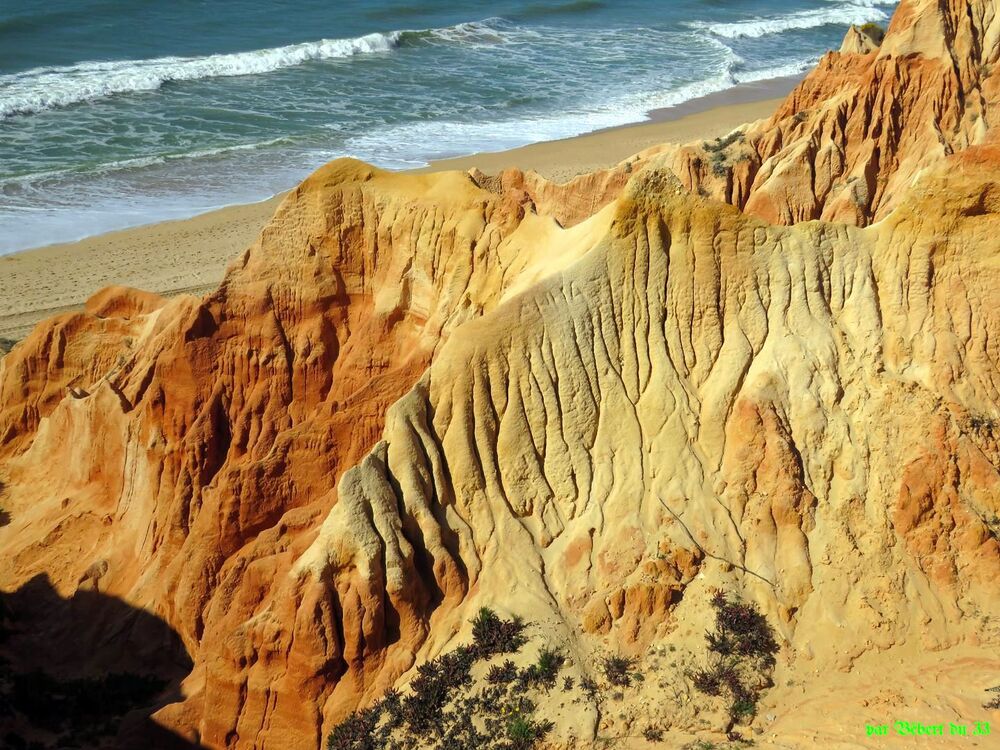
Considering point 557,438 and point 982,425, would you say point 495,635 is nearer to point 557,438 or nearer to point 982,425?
point 557,438

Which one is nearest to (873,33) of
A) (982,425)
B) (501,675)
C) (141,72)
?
(982,425)

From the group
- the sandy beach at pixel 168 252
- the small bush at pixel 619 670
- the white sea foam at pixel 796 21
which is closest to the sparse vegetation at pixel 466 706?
the small bush at pixel 619 670

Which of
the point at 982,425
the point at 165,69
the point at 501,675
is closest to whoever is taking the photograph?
the point at 501,675

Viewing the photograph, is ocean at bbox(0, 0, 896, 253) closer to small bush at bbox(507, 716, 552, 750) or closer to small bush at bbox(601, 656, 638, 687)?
small bush at bbox(507, 716, 552, 750)

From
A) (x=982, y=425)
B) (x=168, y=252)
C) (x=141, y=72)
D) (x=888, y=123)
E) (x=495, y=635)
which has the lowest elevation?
(x=495, y=635)

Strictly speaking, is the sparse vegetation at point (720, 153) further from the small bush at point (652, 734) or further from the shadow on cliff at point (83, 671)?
the shadow on cliff at point (83, 671)

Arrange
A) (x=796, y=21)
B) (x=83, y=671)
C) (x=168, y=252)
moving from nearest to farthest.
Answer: (x=83, y=671)
(x=168, y=252)
(x=796, y=21)

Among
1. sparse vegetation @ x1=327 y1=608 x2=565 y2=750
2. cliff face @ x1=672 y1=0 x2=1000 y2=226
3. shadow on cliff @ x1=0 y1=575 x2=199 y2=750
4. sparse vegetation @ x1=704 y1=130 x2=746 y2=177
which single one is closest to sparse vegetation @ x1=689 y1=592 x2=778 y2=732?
sparse vegetation @ x1=327 y1=608 x2=565 y2=750
